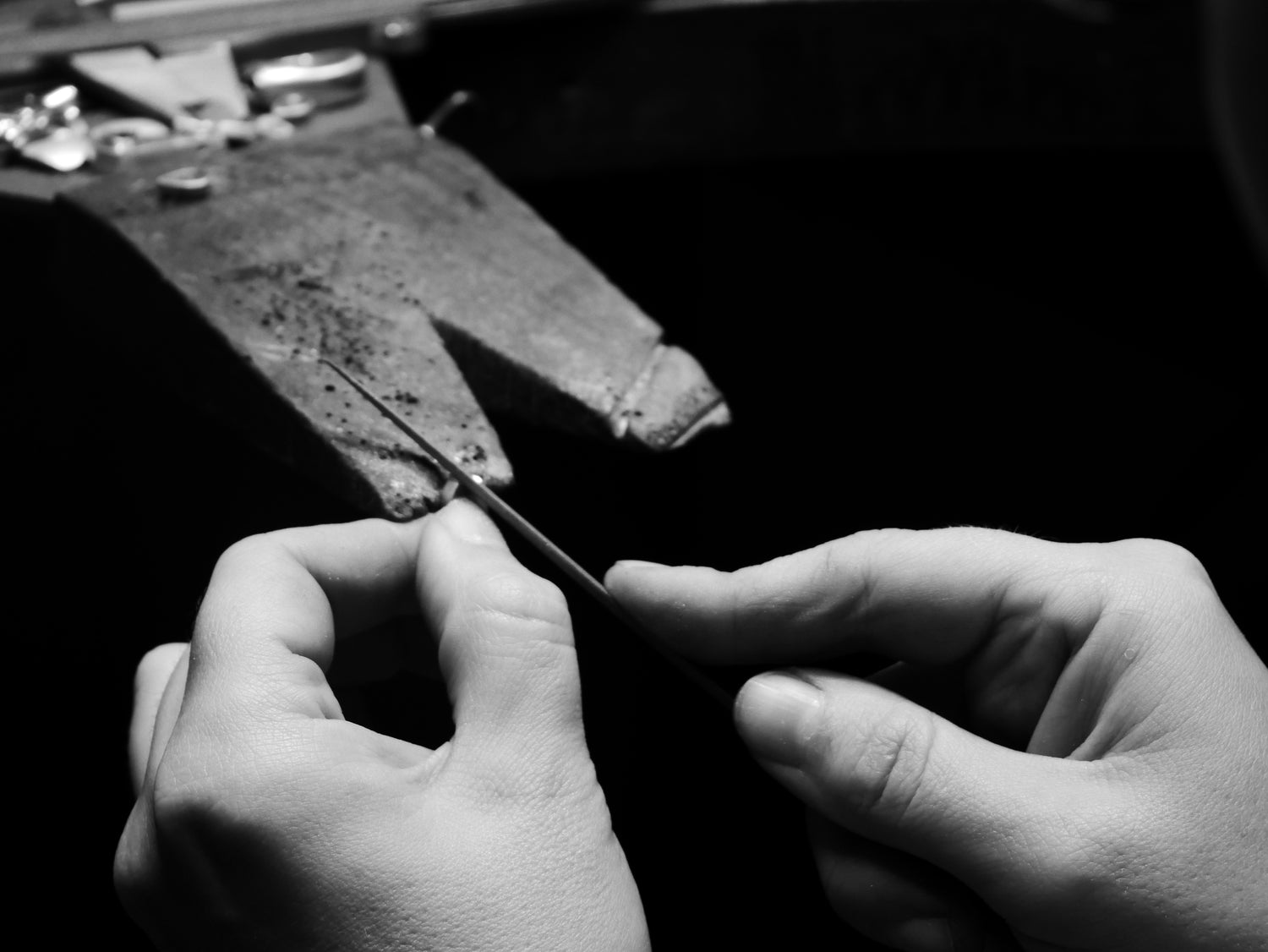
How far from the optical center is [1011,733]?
32.1 inches

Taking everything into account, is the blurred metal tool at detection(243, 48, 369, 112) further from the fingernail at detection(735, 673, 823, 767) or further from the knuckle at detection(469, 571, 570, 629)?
the fingernail at detection(735, 673, 823, 767)

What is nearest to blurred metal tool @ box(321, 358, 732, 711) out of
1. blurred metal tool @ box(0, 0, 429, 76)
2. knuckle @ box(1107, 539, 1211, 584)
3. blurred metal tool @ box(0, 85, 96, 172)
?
knuckle @ box(1107, 539, 1211, 584)

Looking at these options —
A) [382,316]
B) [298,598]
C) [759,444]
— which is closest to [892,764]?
[298,598]

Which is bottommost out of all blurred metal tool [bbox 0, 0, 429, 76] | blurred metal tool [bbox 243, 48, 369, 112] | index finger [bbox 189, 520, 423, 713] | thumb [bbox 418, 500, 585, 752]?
thumb [bbox 418, 500, 585, 752]

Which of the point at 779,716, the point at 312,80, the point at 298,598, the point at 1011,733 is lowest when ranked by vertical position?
the point at 1011,733

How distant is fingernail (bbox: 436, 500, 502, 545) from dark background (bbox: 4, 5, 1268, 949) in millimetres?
177

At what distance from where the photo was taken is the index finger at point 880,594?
75cm

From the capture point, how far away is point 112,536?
120cm

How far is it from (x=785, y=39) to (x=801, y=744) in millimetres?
1190

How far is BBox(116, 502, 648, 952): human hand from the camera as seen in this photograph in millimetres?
625

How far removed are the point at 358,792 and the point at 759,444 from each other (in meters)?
1.07

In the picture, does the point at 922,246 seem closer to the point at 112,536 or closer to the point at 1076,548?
the point at 1076,548

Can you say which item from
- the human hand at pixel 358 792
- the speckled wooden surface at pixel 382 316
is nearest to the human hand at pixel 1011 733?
the human hand at pixel 358 792

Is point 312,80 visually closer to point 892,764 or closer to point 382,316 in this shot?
point 382,316
